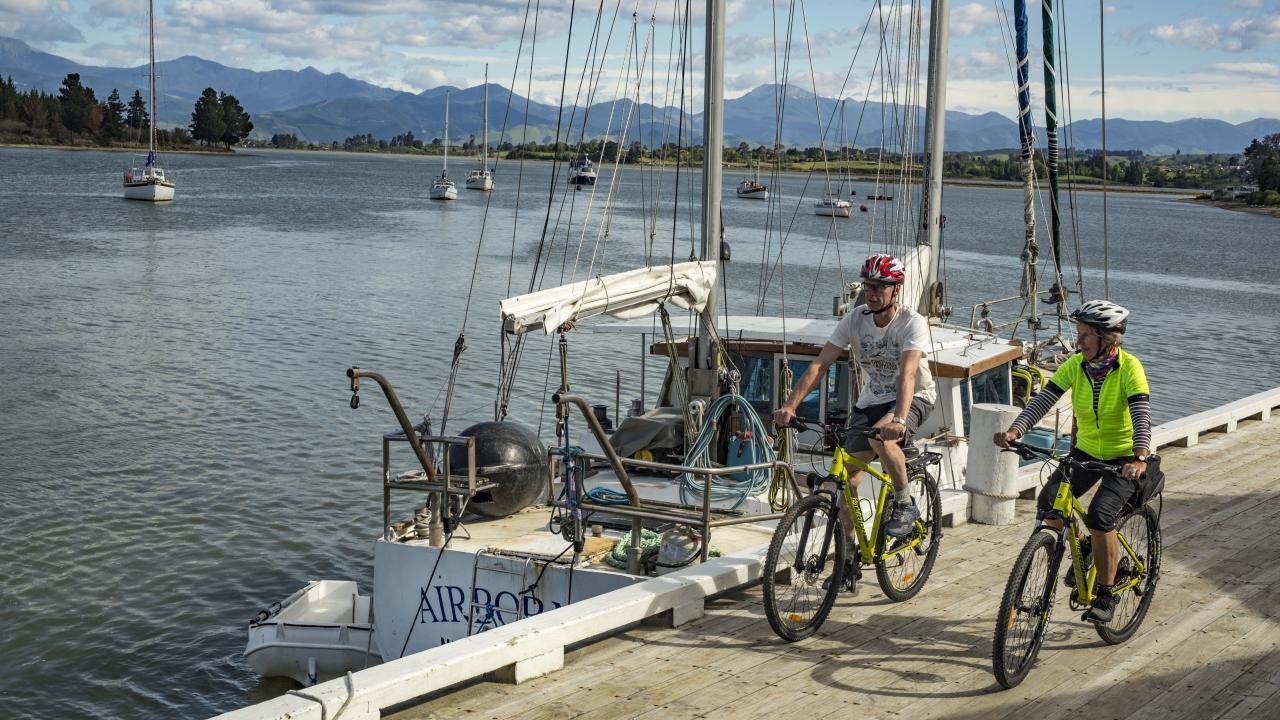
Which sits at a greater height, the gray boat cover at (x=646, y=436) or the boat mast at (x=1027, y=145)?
the boat mast at (x=1027, y=145)

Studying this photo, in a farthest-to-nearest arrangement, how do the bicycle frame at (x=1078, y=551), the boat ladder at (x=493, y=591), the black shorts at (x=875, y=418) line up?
the boat ladder at (x=493, y=591), the black shorts at (x=875, y=418), the bicycle frame at (x=1078, y=551)

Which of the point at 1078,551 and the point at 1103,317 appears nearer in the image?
the point at 1103,317

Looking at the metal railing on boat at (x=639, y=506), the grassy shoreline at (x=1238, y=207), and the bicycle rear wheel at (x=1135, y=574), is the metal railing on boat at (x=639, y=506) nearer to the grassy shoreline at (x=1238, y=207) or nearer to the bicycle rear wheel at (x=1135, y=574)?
Result: the bicycle rear wheel at (x=1135, y=574)

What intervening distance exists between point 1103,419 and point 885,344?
135 cm

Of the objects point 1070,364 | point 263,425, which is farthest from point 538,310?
point 263,425

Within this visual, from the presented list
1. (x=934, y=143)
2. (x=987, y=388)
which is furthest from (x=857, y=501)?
(x=934, y=143)

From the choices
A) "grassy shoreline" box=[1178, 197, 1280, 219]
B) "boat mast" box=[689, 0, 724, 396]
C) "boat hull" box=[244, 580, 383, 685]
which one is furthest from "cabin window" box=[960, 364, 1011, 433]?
"grassy shoreline" box=[1178, 197, 1280, 219]

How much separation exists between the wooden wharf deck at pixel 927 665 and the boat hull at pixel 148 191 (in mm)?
87893

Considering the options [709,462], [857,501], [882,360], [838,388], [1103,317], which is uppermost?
[1103,317]

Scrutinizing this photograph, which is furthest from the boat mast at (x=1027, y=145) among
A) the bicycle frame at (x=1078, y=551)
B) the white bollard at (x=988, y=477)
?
the bicycle frame at (x=1078, y=551)

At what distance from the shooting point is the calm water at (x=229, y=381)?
609 inches

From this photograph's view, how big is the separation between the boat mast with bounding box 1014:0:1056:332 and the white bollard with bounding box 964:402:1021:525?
10.7m

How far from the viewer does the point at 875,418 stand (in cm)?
816

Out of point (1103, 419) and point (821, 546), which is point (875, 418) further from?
point (1103, 419)
